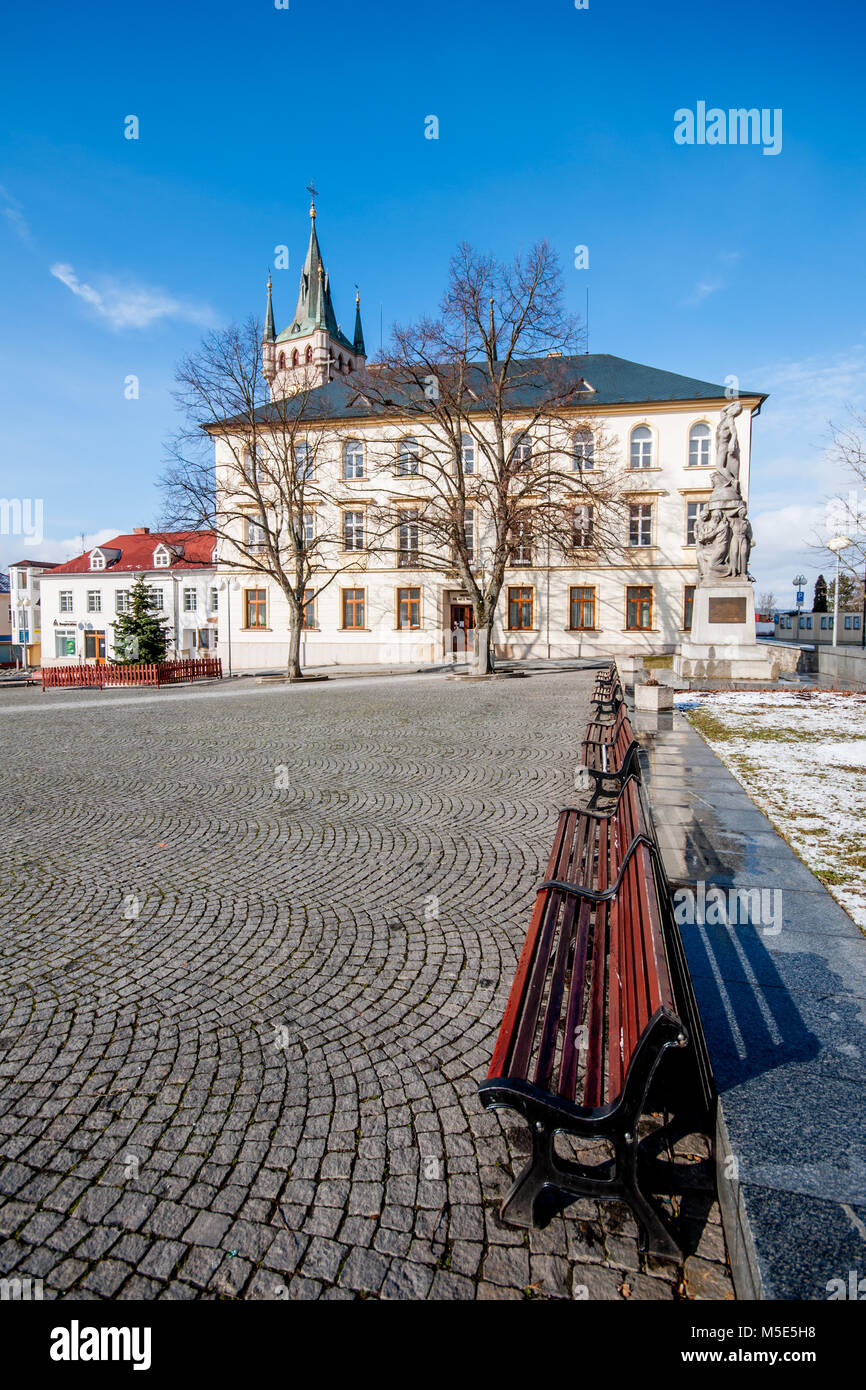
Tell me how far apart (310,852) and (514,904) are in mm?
1985

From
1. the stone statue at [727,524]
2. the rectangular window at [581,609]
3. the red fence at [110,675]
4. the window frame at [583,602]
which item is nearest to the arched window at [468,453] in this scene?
the window frame at [583,602]

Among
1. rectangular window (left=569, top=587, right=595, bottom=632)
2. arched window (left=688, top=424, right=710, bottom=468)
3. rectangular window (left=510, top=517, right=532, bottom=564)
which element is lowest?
rectangular window (left=569, top=587, right=595, bottom=632)

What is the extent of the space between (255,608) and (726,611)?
29722 mm

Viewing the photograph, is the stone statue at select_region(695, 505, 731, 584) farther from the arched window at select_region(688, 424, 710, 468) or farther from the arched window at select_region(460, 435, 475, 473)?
the arched window at select_region(460, 435, 475, 473)

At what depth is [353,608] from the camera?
4100cm

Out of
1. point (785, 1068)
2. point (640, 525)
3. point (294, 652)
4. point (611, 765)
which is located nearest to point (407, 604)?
point (294, 652)

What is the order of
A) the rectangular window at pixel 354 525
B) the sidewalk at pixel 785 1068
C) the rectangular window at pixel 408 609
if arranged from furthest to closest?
the rectangular window at pixel 408 609 → the rectangular window at pixel 354 525 → the sidewalk at pixel 785 1068

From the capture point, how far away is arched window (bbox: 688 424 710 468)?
121 ft

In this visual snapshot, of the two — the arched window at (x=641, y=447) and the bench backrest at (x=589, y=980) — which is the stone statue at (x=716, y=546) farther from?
the arched window at (x=641, y=447)

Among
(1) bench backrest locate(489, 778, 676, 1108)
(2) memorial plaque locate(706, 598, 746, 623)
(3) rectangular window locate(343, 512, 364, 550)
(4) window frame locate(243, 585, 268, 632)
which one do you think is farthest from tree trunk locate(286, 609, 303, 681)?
(1) bench backrest locate(489, 778, 676, 1108)

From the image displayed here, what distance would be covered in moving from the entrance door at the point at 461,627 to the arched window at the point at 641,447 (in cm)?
1183

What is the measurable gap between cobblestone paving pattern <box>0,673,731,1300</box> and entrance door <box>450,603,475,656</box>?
3213 cm

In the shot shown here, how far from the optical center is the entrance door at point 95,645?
5319 centimetres
